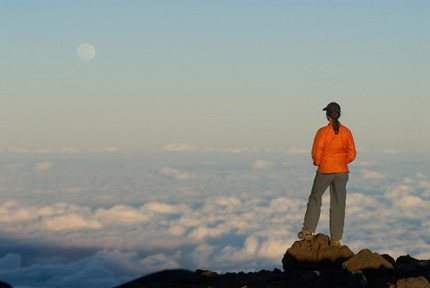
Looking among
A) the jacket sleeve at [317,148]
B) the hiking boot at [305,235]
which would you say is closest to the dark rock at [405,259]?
the hiking boot at [305,235]

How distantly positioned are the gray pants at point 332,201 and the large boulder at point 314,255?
331 mm

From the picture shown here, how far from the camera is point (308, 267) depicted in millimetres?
14438

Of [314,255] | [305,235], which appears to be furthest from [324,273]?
[305,235]

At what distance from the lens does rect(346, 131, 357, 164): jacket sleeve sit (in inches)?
575

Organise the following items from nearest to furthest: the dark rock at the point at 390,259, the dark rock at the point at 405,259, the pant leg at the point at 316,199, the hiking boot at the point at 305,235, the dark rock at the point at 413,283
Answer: the dark rock at the point at 413,283 < the dark rock at the point at 390,259 < the pant leg at the point at 316,199 < the hiking boot at the point at 305,235 < the dark rock at the point at 405,259

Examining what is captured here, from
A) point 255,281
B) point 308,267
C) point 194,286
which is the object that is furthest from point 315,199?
point 194,286

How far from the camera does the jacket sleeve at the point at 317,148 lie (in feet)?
47.3

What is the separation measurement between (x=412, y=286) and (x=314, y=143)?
5230mm

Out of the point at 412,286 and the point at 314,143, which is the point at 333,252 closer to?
the point at 314,143

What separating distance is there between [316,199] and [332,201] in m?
0.49

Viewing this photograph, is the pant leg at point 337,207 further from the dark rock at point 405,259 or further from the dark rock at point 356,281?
the dark rock at point 356,281

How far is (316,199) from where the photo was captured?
14.6 m

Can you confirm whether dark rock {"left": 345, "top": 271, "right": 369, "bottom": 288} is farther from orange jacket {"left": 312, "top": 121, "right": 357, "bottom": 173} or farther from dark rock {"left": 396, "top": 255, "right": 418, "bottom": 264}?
dark rock {"left": 396, "top": 255, "right": 418, "bottom": 264}

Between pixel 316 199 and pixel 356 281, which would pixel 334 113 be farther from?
pixel 356 281
